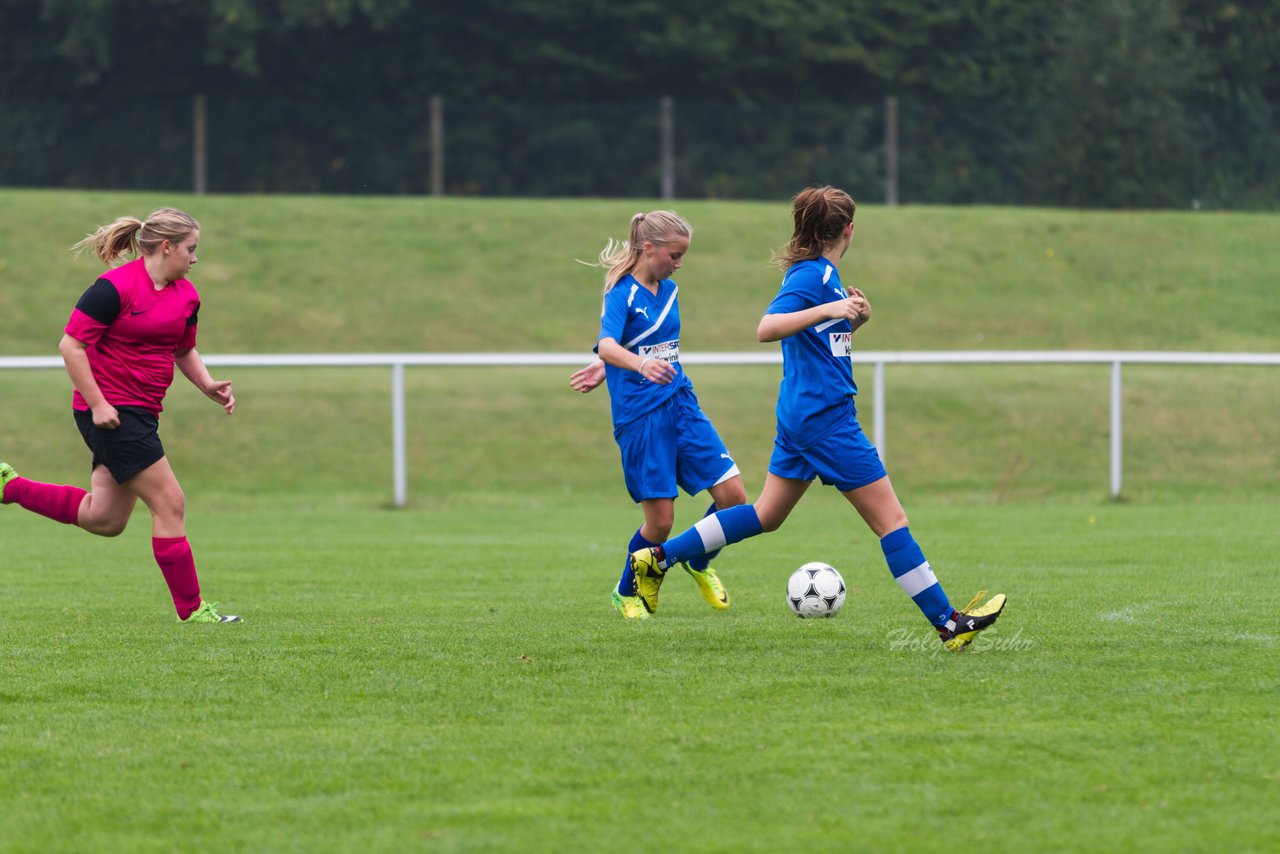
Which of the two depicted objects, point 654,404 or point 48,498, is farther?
point 48,498

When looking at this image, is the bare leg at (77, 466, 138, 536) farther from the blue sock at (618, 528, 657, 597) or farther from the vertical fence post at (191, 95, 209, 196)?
the vertical fence post at (191, 95, 209, 196)

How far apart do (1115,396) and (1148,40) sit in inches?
835

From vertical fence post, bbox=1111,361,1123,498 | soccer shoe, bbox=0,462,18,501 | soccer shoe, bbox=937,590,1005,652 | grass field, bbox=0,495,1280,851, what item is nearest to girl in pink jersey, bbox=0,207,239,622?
Answer: grass field, bbox=0,495,1280,851

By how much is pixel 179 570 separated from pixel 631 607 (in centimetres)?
203

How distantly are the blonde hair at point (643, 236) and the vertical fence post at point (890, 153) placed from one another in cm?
2413

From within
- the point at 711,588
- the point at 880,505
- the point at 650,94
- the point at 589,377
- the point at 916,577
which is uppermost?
the point at 650,94

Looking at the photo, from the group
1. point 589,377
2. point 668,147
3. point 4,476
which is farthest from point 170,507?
point 668,147

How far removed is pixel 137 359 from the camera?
7.38 metres

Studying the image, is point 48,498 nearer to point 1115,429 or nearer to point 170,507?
point 170,507

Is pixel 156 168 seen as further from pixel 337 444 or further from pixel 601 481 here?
pixel 601 481

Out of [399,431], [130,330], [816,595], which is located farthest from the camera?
[399,431]

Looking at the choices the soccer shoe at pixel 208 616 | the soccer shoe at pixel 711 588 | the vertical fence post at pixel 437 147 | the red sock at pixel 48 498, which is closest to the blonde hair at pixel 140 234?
the red sock at pixel 48 498

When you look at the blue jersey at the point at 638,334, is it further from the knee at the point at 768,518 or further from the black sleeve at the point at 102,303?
the black sleeve at the point at 102,303

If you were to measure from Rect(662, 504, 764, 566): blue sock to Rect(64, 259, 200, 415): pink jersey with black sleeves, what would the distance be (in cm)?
226
